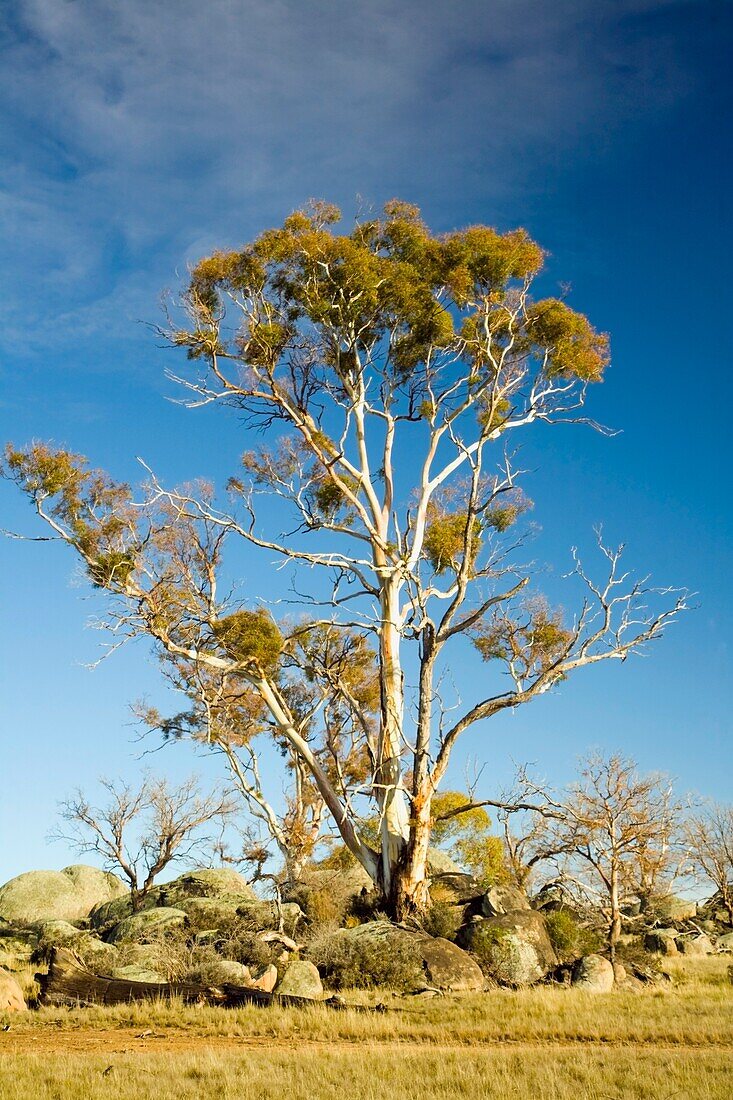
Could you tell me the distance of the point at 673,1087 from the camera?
7.73 m

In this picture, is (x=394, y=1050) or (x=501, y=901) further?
(x=501, y=901)

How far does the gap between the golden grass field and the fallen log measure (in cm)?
58

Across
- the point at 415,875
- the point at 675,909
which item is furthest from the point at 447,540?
the point at 675,909

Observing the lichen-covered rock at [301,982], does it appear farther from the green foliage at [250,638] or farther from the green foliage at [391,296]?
the green foliage at [391,296]

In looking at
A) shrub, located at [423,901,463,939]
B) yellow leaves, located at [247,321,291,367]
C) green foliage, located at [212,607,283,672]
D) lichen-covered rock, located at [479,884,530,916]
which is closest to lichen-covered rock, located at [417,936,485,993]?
shrub, located at [423,901,463,939]

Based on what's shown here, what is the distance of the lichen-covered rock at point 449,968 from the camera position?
13953mm

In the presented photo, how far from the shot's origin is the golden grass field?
7.63m

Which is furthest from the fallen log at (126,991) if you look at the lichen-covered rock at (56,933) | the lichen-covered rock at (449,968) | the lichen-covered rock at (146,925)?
the lichen-covered rock at (56,933)

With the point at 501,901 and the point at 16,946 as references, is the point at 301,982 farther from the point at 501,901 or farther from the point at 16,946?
the point at 16,946

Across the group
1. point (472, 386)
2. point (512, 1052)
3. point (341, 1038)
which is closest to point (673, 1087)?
point (512, 1052)

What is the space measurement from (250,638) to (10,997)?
7.47 meters

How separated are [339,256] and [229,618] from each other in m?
7.60

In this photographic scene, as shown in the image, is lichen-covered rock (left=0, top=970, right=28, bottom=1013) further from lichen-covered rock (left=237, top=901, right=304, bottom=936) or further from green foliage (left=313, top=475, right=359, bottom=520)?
green foliage (left=313, top=475, right=359, bottom=520)

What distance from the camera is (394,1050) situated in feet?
30.2
